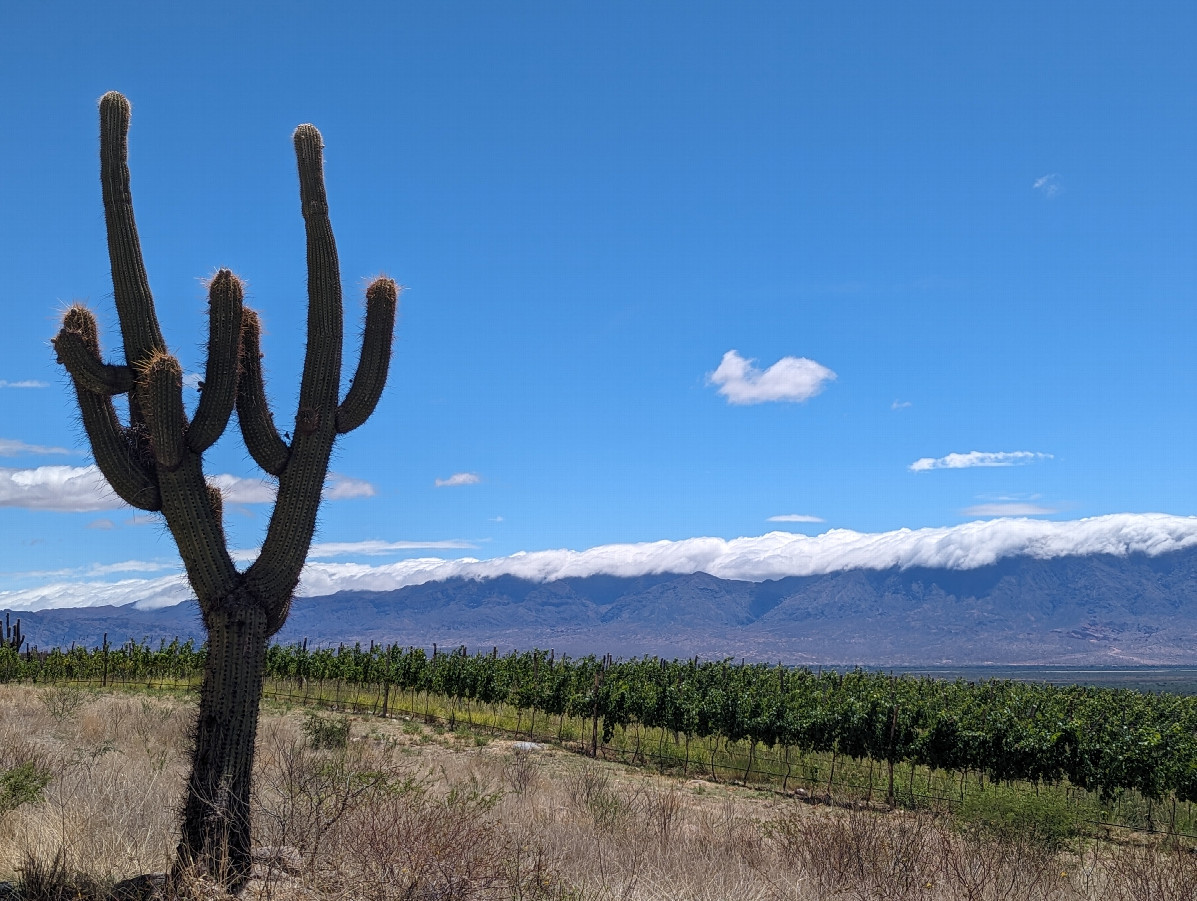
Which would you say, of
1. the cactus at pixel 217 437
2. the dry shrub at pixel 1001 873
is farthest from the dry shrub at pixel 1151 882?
the cactus at pixel 217 437

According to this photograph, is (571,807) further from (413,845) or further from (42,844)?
(42,844)

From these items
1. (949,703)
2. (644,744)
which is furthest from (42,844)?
(949,703)

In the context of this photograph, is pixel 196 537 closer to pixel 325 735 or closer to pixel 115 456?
pixel 115 456

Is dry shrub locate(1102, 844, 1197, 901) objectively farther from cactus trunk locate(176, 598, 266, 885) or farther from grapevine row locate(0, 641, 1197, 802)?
grapevine row locate(0, 641, 1197, 802)

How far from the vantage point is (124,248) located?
8.66 metres

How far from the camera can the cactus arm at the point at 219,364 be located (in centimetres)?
832

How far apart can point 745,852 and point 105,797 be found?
656 centimetres

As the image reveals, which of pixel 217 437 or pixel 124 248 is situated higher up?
pixel 124 248

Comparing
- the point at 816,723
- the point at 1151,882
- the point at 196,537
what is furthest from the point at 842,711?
the point at 196,537

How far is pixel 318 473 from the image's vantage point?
884 cm

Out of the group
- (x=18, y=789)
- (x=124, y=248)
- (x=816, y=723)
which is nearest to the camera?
(x=18, y=789)

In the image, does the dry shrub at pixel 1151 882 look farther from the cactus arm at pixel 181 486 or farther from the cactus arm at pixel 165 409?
the cactus arm at pixel 165 409

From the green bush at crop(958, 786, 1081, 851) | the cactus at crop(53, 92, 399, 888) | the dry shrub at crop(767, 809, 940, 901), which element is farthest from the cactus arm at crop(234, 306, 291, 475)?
the green bush at crop(958, 786, 1081, 851)

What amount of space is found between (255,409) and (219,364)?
0.66 m
